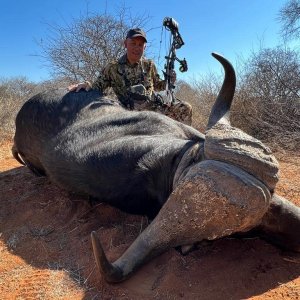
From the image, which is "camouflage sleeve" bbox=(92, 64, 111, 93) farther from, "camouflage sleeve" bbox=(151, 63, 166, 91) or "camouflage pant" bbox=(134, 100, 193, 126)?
"camouflage sleeve" bbox=(151, 63, 166, 91)

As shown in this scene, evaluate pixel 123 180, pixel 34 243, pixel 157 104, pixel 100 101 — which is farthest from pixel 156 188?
pixel 157 104

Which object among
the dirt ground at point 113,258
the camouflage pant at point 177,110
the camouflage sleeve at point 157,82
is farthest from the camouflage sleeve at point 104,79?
the dirt ground at point 113,258

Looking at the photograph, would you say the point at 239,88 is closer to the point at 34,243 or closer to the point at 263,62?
the point at 263,62

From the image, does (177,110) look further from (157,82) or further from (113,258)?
(113,258)

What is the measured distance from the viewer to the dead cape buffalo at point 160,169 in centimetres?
210

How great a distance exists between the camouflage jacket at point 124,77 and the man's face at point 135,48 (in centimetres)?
10

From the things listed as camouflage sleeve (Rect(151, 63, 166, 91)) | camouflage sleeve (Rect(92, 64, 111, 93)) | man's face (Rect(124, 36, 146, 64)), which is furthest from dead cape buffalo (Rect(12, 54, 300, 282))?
camouflage sleeve (Rect(151, 63, 166, 91))

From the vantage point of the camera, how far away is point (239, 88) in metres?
10.3

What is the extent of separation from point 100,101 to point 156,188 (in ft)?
5.91

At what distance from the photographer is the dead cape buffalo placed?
6.88ft

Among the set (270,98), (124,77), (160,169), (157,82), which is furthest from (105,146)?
(270,98)

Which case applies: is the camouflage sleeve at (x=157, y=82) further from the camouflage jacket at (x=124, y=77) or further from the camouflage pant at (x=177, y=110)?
the camouflage pant at (x=177, y=110)

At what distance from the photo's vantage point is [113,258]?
2.89m

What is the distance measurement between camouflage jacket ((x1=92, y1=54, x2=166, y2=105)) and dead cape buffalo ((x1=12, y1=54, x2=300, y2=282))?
0.97 metres
